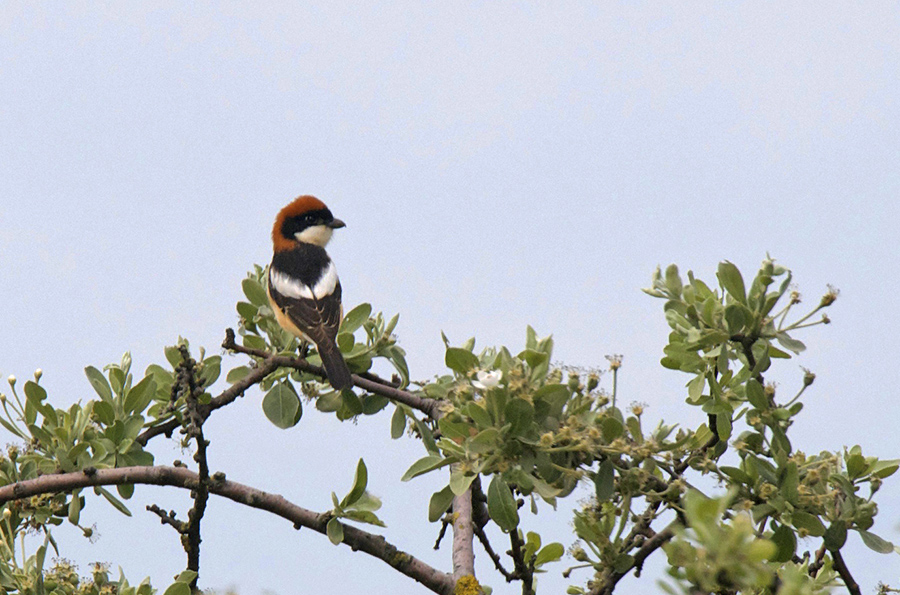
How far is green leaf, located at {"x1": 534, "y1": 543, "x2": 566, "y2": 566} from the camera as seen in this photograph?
4.10 metres

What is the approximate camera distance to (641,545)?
3781mm

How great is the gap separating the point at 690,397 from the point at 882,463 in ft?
2.58

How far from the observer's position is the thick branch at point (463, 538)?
3844 mm

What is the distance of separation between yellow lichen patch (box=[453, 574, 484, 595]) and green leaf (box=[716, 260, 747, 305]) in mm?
1474

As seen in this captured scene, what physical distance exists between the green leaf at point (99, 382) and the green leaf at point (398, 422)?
128 centimetres

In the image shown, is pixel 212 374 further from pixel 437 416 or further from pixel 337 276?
pixel 337 276

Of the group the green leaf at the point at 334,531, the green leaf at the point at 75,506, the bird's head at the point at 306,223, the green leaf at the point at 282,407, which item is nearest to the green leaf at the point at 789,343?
the green leaf at the point at 334,531

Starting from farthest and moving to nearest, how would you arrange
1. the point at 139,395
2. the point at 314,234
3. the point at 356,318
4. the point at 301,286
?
the point at 314,234 < the point at 301,286 < the point at 356,318 < the point at 139,395

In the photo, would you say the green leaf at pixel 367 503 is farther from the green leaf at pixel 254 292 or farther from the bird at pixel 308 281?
the green leaf at pixel 254 292

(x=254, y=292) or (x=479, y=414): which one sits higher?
(x=254, y=292)

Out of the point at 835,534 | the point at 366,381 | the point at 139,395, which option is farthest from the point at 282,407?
the point at 835,534

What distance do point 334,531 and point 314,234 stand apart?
16.8ft

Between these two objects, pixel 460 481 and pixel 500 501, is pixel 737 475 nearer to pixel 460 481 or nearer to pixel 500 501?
pixel 500 501

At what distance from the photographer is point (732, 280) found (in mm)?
3770
